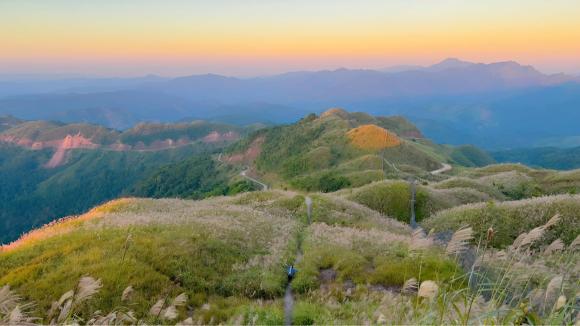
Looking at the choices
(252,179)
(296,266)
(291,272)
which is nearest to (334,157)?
(252,179)

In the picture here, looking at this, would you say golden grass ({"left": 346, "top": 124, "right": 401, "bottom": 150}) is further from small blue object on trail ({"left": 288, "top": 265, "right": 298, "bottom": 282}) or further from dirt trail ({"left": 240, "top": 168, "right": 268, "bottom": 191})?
small blue object on trail ({"left": 288, "top": 265, "right": 298, "bottom": 282})

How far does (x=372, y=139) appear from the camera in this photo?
138000 millimetres

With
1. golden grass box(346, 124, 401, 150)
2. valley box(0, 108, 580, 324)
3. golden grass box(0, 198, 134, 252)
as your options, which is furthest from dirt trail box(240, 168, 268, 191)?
valley box(0, 108, 580, 324)

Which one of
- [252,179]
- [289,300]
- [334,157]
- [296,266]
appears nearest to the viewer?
[289,300]

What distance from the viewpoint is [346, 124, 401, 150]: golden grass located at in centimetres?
13550

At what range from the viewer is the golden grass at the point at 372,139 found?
445ft

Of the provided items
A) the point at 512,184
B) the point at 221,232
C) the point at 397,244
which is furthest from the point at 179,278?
the point at 512,184

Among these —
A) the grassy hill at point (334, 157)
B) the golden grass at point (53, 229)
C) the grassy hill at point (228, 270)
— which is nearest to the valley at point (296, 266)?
the grassy hill at point (228, 270)

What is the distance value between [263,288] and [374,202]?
32670mm

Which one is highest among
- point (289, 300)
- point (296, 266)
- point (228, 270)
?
point (289, 300)

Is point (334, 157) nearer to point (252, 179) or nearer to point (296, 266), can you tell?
point (252, 179)

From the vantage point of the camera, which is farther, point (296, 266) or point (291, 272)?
point (296, 266)

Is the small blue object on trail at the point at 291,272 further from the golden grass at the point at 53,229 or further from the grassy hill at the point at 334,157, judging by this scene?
the grassy hill at the point at 334,157

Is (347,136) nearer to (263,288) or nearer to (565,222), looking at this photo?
(565,222)
